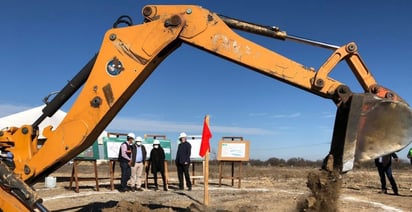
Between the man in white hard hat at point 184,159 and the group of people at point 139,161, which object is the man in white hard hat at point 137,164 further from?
the man in white hard hat at point 184,159

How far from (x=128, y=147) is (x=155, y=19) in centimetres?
1129

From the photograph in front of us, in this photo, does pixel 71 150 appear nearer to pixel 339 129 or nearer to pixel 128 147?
pixel 339 129

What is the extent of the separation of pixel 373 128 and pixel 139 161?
13227mm

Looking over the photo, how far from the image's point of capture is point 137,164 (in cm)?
1767

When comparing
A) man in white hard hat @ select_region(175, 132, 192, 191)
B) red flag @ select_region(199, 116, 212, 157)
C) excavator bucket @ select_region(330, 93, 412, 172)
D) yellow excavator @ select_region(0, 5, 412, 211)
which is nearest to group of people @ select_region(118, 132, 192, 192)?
man in white hard hat @ select_region(175, 132, 192, 191)

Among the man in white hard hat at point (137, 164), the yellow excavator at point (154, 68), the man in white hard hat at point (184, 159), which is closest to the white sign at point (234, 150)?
the man in white hard hat at point (184, 159)

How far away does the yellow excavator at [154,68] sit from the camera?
5.52 metres

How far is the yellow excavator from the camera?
552cm

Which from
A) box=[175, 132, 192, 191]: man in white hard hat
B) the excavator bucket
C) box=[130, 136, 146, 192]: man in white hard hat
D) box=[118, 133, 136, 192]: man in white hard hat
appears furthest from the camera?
box=[130, 136, 146, 192]: man in white hard hat

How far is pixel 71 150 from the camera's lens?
244 inches

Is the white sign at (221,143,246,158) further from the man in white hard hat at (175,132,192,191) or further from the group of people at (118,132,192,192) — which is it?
the man in white hard hat at (175,132,192,191)

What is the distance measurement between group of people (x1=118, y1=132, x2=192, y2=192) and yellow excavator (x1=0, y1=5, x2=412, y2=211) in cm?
1009

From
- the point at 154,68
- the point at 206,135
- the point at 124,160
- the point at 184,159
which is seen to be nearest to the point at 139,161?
the point at 124,160

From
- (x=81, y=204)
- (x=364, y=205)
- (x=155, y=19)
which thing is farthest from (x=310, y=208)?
(x=81, y=204)
